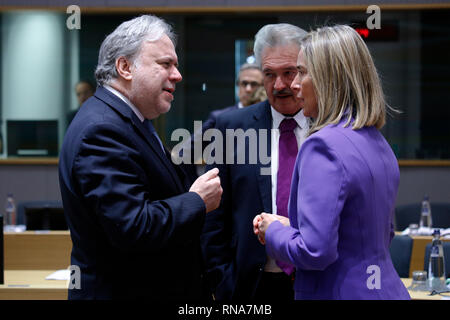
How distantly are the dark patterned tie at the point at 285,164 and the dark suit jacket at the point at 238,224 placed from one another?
0.15 ft

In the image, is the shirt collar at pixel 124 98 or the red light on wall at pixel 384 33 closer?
the shirt collar at pixel 124 98

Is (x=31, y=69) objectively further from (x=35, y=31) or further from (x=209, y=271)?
(x=209, y=271)

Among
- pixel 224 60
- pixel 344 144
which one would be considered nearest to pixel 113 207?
pixel 344 144

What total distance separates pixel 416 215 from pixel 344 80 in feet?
13.0

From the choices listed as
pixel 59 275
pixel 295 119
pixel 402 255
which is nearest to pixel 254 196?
pixel 295 119

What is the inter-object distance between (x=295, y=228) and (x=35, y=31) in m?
5.90

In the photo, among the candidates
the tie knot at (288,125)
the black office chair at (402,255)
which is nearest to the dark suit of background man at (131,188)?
the tie knot at (288,125)

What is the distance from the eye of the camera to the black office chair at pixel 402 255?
150 inches

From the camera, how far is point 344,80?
5.76 feet

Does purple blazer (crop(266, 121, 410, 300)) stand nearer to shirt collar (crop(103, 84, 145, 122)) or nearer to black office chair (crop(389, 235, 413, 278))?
shirt collar (crop(103, 84, 145, 122))

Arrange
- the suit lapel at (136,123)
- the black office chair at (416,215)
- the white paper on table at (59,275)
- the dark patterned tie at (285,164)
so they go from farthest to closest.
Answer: the black office chair at (416,215), the white paper on table at (59,275), the dark patterned tie at (285,164), the suit lapel at (136,123)

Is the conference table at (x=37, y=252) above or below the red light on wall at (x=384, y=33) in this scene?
below

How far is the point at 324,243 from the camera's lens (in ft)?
5.40

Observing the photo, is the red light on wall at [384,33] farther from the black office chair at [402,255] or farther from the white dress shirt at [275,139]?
the white dress shirt at [275,139]
